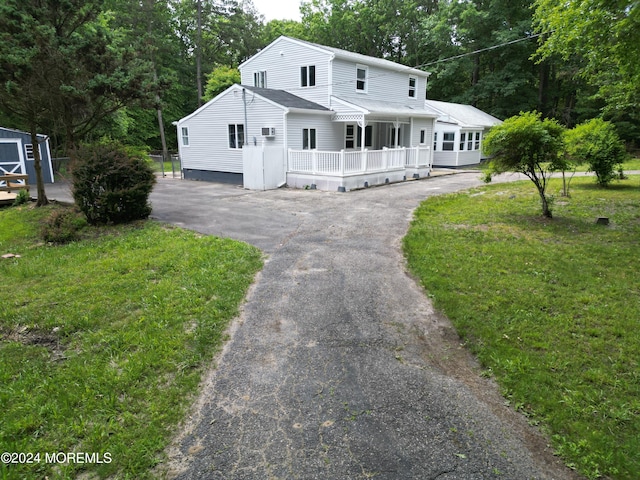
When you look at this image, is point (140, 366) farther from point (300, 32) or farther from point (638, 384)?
point (300, 32)

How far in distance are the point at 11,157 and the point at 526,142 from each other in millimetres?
20139

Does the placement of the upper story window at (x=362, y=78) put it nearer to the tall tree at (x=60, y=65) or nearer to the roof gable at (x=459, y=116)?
the roof gable at (x=459, y=116)

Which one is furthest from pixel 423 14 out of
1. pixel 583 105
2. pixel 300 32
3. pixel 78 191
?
pixel 78 191

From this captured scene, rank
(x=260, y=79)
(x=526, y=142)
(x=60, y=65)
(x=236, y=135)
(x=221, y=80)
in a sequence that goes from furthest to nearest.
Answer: (x=221, y=80)
(x=260, y=79)
(x=236, y=135)
(x=60, y=65)
(x=526, y=142)

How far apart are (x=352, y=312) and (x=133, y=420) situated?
8.93 feet

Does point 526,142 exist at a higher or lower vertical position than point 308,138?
lower

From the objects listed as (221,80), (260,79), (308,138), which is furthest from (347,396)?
Result: (221,80)

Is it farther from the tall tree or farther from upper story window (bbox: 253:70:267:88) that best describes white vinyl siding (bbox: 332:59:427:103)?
the tall tree

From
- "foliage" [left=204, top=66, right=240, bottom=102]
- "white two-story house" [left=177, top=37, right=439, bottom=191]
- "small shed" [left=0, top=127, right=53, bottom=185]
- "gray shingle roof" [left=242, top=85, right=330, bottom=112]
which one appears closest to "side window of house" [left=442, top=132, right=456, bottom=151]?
"white two-story house" [left=177, top=37, right=439, bottom=191]

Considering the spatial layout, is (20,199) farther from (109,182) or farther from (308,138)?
(308,138)

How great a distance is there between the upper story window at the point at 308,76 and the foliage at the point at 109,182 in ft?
36.7

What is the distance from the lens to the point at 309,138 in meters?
17.6

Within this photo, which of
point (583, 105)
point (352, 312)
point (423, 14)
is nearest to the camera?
point (352, 312)

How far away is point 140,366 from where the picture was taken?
12.4 ft
